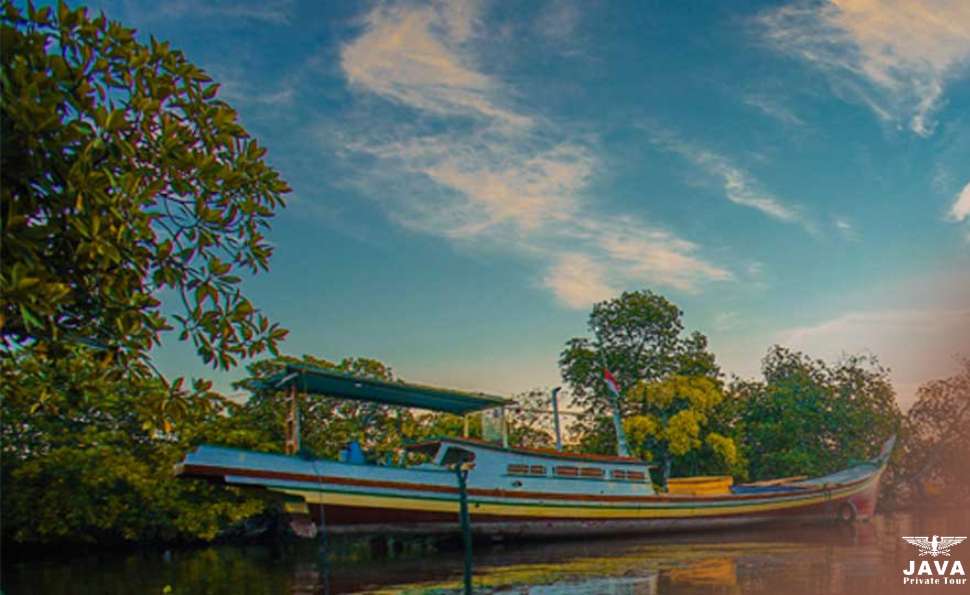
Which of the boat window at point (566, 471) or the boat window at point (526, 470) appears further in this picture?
the boat window at point (566, 471)

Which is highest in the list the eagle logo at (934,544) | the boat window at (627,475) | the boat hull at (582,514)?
the boat window at (627,475)

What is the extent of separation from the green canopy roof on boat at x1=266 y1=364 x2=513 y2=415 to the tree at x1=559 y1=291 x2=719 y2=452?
44.1 feet

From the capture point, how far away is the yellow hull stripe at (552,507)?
17.3 m

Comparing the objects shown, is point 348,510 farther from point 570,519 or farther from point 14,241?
point 14,241

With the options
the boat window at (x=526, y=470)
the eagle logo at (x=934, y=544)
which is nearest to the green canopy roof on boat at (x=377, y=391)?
the boat window at (x=526, y=470)

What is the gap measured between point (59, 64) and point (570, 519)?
1984 centimetres

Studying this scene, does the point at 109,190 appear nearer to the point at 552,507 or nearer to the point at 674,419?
the point at 552,507

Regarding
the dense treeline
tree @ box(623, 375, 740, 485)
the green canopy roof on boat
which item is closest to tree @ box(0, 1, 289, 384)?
the dense treeline

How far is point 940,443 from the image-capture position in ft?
127

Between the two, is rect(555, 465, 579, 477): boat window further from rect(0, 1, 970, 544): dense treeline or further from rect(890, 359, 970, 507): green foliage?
rect(890, 359, 970, 507): green foliage

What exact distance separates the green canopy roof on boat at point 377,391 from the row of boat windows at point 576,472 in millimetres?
2067

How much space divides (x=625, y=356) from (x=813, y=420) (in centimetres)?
1013

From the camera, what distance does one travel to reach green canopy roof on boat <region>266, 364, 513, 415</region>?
16.8 meters

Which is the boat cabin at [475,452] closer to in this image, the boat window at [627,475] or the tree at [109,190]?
the boat window at [627,475]
